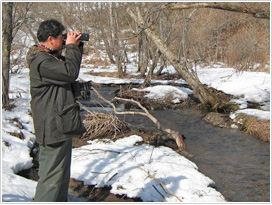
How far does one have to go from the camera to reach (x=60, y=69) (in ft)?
8.72

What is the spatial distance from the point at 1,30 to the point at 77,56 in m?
5.57

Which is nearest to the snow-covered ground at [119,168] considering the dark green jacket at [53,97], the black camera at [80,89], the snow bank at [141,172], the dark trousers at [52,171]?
the snow bank at [141,172]

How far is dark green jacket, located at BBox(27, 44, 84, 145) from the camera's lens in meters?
2.71

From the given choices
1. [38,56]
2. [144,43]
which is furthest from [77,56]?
[144,43]

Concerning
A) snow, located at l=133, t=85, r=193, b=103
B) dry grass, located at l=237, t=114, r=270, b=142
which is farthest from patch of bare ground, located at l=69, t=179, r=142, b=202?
snow, located at l=133, t=85, r=193, b=103

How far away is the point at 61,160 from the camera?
292cm

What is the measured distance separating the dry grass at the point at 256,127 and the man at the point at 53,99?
5597mm

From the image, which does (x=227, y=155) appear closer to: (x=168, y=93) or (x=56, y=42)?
(x=56, y=42)

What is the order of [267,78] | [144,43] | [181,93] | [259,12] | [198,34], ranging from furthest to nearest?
[198,34]
[144,43]
[267,78]
[181,93]
[259,12]

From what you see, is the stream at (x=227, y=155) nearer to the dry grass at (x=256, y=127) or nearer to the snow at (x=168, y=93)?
the dry grass at (x=256, y=127)

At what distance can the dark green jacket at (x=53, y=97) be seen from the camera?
2.71 m

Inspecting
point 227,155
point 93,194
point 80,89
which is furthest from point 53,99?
point 227,155

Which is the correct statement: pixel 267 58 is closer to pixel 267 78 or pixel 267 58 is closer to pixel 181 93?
pixel 267 78

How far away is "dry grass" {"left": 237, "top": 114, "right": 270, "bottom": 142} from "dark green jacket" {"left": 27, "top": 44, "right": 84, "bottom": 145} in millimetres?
5633
